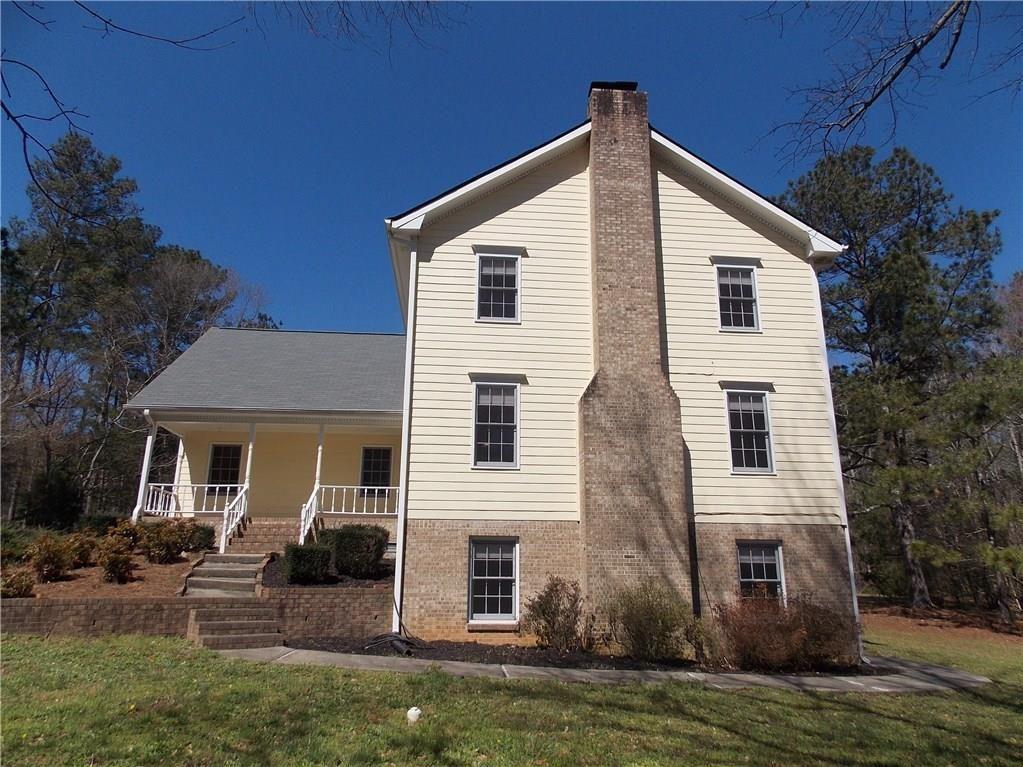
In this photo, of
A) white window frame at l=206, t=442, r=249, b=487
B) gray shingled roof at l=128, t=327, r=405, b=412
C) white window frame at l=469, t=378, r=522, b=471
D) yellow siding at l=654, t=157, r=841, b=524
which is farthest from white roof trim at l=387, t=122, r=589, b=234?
white window frame at l=206, t=442, r=249, b=487

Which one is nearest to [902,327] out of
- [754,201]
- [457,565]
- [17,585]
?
[754,201]

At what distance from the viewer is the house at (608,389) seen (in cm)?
1210

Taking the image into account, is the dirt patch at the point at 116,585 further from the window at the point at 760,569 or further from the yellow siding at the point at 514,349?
the window at the point at 760,569

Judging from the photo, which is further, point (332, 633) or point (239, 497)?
point (239, 497)

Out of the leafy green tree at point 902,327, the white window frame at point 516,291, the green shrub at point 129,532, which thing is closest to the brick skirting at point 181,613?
the green shrub at point 129,532

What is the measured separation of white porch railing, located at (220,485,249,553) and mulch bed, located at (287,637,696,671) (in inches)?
168

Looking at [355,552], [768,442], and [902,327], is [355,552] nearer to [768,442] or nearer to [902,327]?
[768,442]

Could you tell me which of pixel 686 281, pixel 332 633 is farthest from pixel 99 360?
pixel 686 281

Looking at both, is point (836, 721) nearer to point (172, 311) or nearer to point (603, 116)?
point (603, 116)

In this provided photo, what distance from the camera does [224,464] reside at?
731 inches

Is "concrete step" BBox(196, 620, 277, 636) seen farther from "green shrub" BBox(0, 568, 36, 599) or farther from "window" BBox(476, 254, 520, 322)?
"window" BBox(476, 254, 520, 322)

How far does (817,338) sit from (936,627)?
44.6 ft

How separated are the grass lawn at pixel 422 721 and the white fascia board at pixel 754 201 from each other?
9062 millimetres

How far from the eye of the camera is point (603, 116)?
1436 cm
